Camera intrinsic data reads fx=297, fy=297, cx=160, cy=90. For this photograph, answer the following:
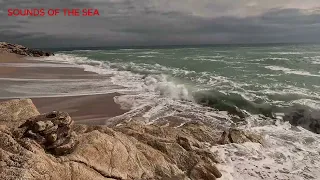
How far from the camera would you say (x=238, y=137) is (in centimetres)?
908

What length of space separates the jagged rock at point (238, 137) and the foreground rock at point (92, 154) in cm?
108

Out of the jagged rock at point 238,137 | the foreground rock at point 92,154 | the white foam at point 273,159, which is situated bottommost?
the white foam at point 273,159

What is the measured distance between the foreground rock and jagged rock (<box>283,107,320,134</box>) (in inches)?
240

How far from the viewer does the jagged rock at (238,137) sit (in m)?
8.90

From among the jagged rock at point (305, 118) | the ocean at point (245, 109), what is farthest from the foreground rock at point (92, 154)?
the jagged rock at point (305, 118)

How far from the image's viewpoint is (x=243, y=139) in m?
9.06

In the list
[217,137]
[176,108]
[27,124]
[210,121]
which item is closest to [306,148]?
[217,137]

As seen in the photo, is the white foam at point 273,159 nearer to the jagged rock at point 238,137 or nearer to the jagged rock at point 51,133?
the jagged rock at point 238,137

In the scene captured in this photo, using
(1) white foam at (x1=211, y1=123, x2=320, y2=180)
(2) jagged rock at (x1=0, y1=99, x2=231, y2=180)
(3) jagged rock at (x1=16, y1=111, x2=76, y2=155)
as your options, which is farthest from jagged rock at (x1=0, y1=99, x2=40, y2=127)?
(1) white foam at (x1=211, y1=123, x2=320, y2=180)

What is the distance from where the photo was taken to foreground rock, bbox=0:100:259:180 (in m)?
4.47

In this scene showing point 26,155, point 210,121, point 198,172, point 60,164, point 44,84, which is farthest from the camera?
point 44,84

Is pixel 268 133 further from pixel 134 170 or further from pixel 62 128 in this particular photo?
pixel 62 128

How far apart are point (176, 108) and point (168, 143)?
21.3ft

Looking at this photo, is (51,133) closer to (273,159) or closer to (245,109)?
(273,159)
